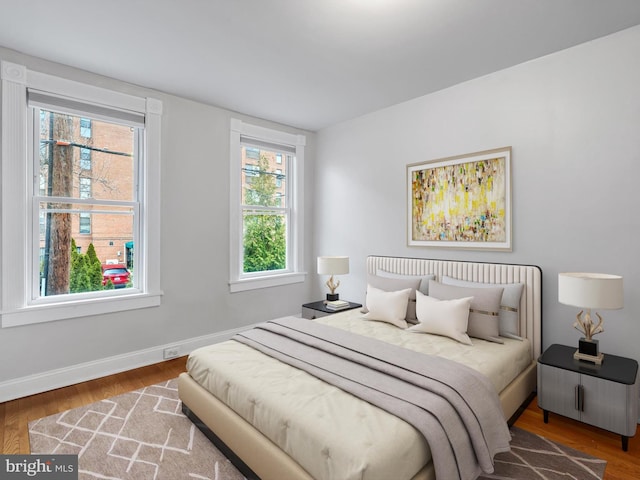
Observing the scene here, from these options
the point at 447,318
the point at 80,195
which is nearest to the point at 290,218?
the point at 80,195

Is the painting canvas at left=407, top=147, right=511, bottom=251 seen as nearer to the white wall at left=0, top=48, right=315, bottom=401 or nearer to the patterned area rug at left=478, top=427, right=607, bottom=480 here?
the patterned area rug at left=478, top=427, right=607, bottom=480

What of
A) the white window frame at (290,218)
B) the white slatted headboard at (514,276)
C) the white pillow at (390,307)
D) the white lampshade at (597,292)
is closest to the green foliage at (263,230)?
the white window frame at (290,218)

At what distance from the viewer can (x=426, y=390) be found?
1.81 meters

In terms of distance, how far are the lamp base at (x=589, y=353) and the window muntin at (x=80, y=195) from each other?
3.87 m

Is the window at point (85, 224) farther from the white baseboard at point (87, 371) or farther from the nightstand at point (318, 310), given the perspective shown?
the nightstand at point (318, 310)

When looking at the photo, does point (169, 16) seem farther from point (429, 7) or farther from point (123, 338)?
point (123, 338)

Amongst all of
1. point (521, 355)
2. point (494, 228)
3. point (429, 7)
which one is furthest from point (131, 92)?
point (521, 355)

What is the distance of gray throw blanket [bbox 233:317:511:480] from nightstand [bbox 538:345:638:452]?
682 mm

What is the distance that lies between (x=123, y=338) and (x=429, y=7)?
3.70 metres

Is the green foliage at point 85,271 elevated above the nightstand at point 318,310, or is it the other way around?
the green foliage at point 85,271

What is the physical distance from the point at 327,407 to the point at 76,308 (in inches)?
100

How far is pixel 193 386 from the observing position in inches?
93.7

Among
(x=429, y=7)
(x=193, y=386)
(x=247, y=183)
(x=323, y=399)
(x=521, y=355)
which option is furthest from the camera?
(x=247, y=183)

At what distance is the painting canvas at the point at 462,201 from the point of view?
10.1 ft
